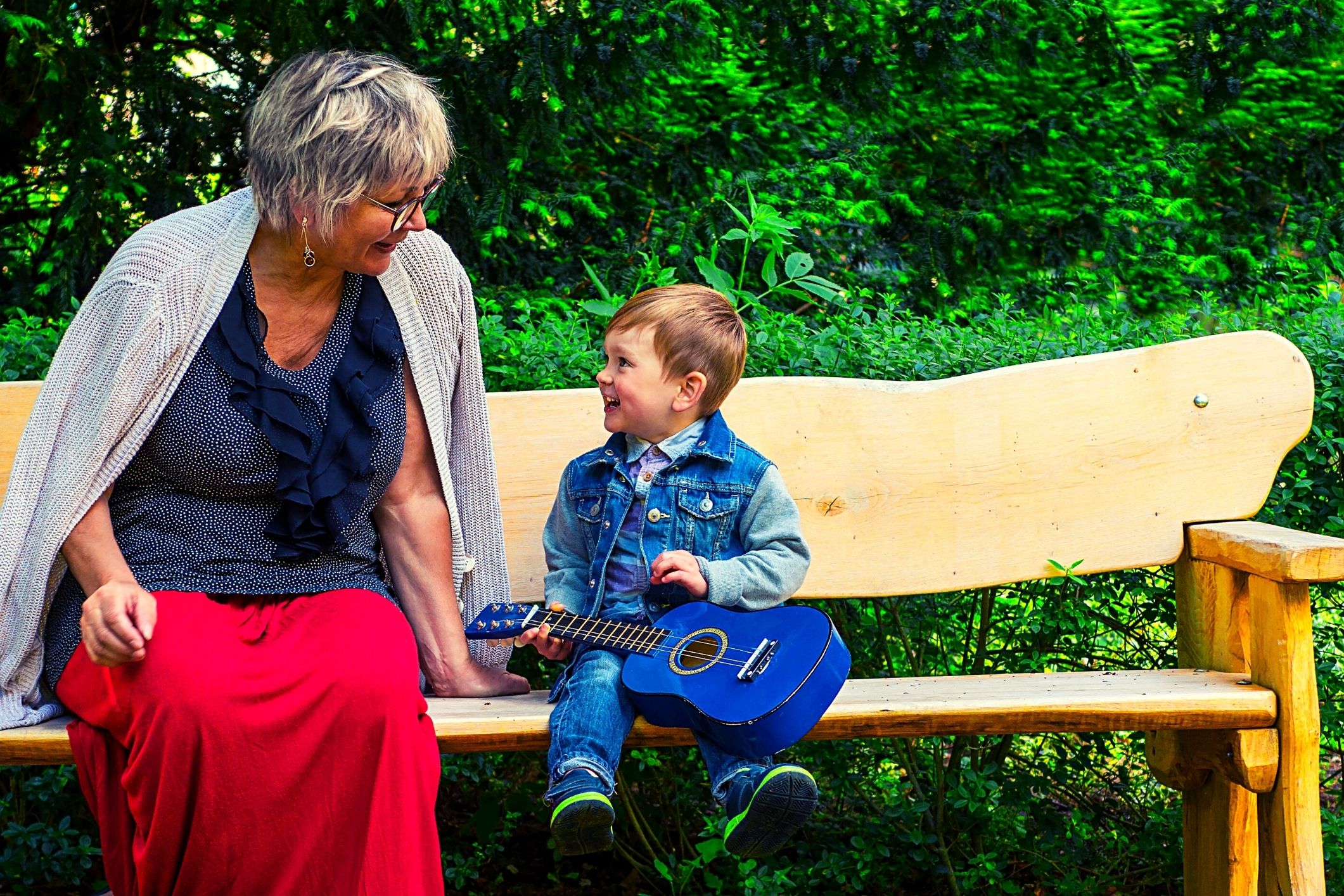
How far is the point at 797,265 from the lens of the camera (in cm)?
331

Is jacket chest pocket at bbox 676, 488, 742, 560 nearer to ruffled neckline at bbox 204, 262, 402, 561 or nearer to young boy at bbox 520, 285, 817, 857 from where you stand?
young boy at bbox 520, 285, 817, 857

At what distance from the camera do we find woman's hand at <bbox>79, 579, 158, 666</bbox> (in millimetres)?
Result: 2066

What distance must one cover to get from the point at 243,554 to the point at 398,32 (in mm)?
2621

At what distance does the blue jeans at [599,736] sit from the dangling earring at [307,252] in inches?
34.3

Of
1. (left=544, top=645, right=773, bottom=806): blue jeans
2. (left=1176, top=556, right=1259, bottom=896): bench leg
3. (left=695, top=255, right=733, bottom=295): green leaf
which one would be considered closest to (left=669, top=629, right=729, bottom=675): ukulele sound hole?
(left=544, top=645, right=773, bottom=806): blue jeans

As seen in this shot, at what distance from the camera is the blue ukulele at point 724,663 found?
2150mm

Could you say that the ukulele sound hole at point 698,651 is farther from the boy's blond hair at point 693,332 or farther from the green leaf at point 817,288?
the green leaf at point 817,288

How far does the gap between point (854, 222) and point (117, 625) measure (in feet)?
Result: 10.9

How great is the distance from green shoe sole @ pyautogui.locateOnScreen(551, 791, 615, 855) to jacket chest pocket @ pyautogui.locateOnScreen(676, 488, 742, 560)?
1.88ft

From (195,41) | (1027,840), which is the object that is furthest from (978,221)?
(195,41)

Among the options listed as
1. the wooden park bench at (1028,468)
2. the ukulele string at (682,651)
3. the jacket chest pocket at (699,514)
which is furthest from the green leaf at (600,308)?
the ukulele string at (682,651)

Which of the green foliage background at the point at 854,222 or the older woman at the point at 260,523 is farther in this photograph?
the green foliage background at the point at 854,222

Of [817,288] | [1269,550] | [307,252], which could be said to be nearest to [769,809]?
[1269,550]

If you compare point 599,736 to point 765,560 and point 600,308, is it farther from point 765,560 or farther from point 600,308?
point 600,308
